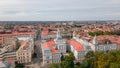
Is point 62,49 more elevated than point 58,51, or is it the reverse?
point 58,51

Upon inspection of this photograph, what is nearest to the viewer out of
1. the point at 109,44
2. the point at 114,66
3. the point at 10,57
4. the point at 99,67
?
the point at 114,66

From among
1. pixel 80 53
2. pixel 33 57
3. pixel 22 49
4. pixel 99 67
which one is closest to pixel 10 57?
pixel 22 49

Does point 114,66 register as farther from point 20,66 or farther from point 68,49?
point 68,49

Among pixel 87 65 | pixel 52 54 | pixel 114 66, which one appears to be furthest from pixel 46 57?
pixel 114 66

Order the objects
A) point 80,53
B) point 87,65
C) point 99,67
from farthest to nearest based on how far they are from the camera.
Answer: point 80,53 < point 87,65 < point 99,67

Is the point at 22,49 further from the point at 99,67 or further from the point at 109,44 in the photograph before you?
the point at 109,44

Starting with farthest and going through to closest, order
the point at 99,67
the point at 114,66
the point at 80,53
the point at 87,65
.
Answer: the point at 80,53 < the point at 87,65 < the point at 99,67 < the point at 114,66

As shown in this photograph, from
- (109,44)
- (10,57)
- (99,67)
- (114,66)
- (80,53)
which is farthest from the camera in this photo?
(109,44)

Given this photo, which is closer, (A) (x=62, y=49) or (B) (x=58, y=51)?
(B) (x=58, y=51)

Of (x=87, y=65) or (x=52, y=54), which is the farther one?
(x=52, y=54)
